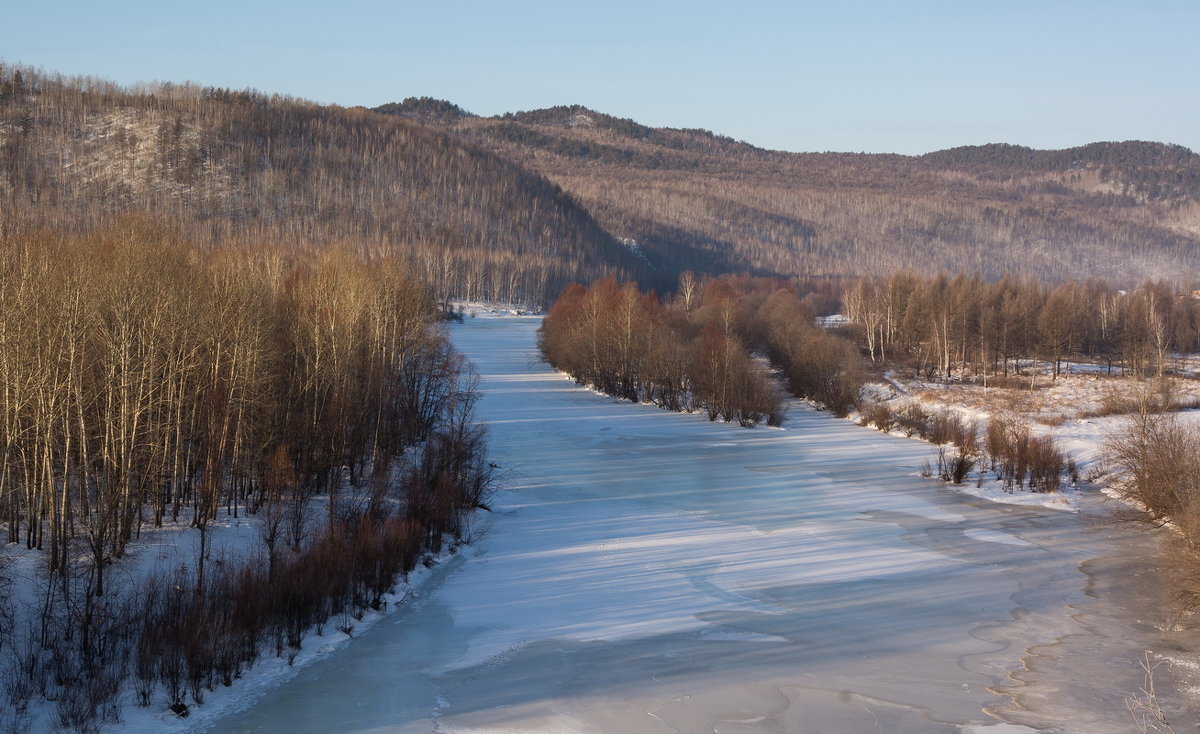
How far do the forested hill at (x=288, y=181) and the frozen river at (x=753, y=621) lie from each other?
8043cm

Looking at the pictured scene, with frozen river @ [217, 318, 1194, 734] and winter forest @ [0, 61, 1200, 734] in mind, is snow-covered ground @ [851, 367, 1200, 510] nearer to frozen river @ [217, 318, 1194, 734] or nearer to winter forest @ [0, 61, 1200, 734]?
winter forest @ [0, 61, 1200, 734]

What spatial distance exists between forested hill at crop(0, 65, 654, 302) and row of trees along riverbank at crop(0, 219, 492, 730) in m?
76.5

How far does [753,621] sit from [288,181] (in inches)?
4849

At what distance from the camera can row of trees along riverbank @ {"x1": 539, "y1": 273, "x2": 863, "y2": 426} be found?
45062mm

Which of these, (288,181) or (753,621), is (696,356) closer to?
(753,621)

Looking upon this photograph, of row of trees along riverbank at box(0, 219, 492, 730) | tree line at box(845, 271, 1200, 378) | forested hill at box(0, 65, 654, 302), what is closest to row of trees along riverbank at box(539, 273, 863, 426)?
tree line at box(845, 271, 1200, 378)

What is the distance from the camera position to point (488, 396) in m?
49.2

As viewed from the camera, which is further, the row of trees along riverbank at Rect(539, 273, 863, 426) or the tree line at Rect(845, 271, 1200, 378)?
the tree line at Rect(845, 271, 1200, 378)

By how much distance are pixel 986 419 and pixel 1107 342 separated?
3525 cm

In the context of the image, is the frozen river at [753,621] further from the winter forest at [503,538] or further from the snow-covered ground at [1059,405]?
the snow-covered ground at [1059,405]

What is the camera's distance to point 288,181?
12612cm

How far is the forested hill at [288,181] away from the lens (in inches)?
4422

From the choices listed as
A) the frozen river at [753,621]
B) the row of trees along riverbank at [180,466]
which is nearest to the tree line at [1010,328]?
the frozen river at [753,621]

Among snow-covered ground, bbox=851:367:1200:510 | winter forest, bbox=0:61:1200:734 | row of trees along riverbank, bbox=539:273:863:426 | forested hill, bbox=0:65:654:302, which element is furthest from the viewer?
forested hill, bbox=0:65:654:302
